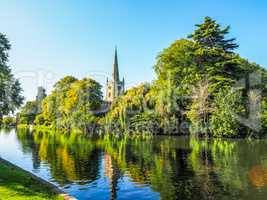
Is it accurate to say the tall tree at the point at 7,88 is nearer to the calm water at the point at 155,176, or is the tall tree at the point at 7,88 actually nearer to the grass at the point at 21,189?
the calm water at the point at 155,176

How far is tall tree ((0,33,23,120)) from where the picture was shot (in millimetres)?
24906

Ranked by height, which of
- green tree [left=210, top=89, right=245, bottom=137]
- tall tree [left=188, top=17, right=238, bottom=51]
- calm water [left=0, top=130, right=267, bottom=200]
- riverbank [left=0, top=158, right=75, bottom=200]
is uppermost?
tall tree [left=188, top=17, right=238, bottom=51]

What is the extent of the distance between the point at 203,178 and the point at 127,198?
6.00m

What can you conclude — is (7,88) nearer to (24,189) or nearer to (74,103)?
(24,189)

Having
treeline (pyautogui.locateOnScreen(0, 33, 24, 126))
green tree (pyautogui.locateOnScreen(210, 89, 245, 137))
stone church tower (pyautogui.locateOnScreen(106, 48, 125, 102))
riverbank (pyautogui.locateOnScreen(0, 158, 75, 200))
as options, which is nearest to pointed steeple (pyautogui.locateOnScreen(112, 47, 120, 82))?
stone church tower (pyautogui.locateOnScreen(106, 48, 125, 102))

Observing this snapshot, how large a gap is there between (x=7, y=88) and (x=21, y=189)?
1531 cm

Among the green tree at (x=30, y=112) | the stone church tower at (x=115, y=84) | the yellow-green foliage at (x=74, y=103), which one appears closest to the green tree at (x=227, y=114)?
the yellow-green foliage at (x=74, y=103)

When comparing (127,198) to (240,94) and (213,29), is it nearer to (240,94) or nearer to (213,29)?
(240,94)

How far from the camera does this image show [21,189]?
Answer: 514 inches

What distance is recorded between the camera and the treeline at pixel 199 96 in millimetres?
48469

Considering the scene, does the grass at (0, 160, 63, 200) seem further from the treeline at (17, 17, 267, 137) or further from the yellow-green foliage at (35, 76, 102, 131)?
the yellow-green foliage at (35, 76, 102, 131)

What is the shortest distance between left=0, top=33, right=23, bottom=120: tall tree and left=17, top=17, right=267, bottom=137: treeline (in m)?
30.4

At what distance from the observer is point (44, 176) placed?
1972 cm

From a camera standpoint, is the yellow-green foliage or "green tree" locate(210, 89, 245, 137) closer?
"green tree" locate(210, 89, 245, 137)
